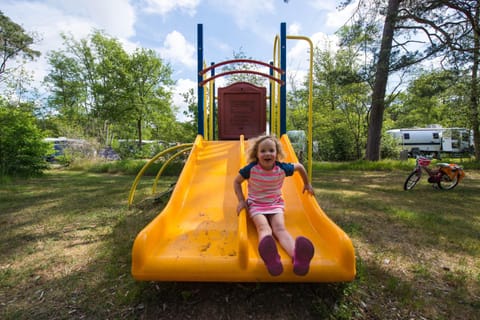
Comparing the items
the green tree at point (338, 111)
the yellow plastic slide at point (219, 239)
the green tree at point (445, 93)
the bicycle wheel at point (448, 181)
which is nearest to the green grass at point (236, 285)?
the yellow plastic slide at point (219, 239)

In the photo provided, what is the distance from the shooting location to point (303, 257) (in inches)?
66.5

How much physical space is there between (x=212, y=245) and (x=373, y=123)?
38.3 ft

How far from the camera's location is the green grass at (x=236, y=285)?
5.91 ft

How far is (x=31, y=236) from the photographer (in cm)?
325

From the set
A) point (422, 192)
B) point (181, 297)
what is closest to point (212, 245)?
point (181, 297)

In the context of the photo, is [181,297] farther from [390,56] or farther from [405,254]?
[390,56]

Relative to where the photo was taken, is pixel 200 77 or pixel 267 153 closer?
pixel 267 153

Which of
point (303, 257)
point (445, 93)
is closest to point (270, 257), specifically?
point (303, 257)

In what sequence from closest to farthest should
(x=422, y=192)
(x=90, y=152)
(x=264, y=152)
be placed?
1. (x=264, y=152)
2. (x=422, y=192)
3. (x=90, y=152)

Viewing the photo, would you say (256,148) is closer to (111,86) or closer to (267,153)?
(267,153)

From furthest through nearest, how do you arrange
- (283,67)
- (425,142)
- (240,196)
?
(425,142), (283,67), (240,196)

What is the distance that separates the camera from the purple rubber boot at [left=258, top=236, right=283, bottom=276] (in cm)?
170

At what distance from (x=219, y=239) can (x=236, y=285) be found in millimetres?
370

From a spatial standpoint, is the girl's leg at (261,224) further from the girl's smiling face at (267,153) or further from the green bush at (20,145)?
the green bush at (20,145)
